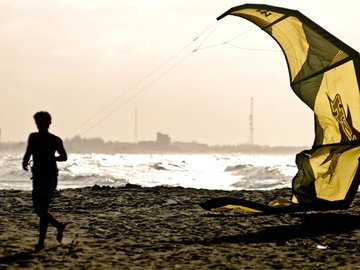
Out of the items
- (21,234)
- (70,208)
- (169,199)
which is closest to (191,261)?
(21,234)

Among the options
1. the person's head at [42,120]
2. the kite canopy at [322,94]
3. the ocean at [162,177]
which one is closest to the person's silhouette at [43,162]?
the person's head at [42,120]

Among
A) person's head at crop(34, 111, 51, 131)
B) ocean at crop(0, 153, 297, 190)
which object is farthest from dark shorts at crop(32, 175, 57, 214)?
ocean at crop(0, 153, 297, 190)

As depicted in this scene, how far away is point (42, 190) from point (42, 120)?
81cm

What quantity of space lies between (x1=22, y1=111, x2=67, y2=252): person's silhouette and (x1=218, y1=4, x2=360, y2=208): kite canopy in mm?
4719

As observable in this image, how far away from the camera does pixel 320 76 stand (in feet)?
31.7

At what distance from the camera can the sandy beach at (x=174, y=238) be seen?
603 centimetres

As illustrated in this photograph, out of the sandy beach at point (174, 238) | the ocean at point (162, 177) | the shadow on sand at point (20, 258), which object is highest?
the shadow on sand at point (20, 258)

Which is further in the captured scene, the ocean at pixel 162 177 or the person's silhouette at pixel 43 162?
the ocean at pixel 162 177

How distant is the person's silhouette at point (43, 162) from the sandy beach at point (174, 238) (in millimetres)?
585

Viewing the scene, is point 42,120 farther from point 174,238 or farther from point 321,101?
point 321,101

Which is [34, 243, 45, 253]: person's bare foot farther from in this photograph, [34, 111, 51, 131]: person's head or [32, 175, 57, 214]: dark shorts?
[34, 111, 51, 131]: person's head

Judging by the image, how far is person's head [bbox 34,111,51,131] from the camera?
247 inches

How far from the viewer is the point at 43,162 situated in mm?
6230

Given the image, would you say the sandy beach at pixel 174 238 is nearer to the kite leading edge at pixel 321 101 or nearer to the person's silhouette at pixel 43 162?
the kite leading edge at pixel 321 101
